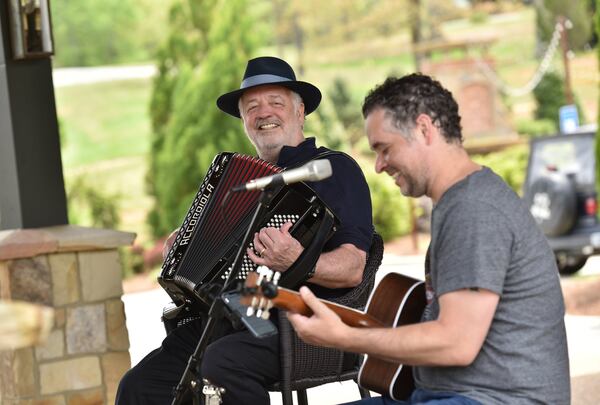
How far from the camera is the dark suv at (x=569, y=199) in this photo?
31.9ft

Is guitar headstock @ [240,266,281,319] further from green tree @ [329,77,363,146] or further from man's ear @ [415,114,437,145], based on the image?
green tree @ [329,77,363,146]

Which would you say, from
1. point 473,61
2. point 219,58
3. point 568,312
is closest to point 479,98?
point 473,61

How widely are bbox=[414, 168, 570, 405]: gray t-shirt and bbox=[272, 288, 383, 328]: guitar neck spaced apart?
0.83 ft

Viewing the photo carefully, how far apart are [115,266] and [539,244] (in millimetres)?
2408

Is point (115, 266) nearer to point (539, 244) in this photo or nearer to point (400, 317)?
point (400, 317)

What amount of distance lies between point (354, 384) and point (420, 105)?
3593mm

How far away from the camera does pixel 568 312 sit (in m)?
8.60

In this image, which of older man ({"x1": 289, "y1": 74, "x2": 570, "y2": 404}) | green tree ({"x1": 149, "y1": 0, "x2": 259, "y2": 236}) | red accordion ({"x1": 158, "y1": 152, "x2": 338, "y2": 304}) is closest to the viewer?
older man ({"x1": 289, "y1": 74, "x2": 570, "y2": 404})

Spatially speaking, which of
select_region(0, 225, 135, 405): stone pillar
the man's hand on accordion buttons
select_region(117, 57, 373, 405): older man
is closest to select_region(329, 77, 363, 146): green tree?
select_region(0, 225, 135, 405): stone pillar

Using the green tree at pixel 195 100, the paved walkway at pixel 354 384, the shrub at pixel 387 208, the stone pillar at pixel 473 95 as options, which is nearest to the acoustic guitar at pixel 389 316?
the paved walkway at pixel 354 384

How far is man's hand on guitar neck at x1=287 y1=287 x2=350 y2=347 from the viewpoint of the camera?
7.89 ft

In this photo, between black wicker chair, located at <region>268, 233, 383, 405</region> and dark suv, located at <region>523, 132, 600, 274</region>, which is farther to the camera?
dark suv, located at <region>523, 132, 600, 274</region>

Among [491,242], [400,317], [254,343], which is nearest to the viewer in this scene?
[491,242]

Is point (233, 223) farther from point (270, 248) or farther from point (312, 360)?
point (312, 360)
